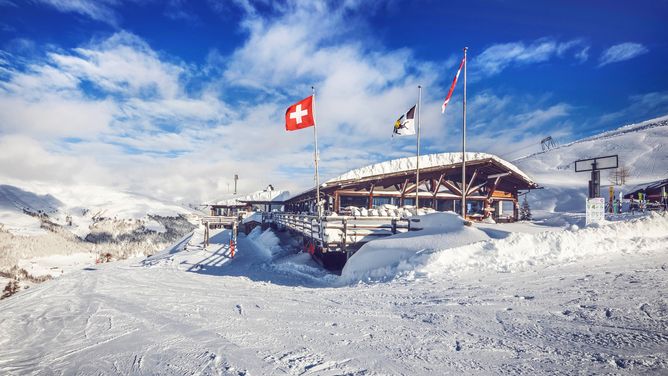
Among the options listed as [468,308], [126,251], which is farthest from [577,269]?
[126,251]

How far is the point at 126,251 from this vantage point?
113 feet

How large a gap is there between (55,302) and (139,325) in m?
5.49

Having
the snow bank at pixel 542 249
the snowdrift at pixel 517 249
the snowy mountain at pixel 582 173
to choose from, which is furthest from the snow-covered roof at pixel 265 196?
the snowy mountain at pixel 582 173

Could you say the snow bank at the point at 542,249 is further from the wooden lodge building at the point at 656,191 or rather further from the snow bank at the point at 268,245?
the wooden lodge building at the point at 656,191

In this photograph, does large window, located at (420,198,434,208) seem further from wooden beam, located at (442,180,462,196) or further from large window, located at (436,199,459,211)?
wooden beam, located at (442,180,462,196)

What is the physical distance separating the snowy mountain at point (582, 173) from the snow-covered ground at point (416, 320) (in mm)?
53771

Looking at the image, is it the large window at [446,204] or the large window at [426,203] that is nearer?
the large window at [426,203]

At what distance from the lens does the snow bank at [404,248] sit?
9.95m

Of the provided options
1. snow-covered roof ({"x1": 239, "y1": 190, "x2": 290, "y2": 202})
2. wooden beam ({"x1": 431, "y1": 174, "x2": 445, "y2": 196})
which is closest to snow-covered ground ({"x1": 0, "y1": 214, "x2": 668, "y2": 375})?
wooden beam ({"x1": 431, "y1": 174, "x2": 445, "y2": 196})

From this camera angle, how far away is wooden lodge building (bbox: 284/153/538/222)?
2308 centimetres

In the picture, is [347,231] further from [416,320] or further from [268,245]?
[268,245]

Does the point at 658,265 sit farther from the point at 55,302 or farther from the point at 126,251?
the point at 126,251

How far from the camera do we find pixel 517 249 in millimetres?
8820

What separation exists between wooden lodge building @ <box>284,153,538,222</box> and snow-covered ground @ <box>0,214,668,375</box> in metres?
12.7
